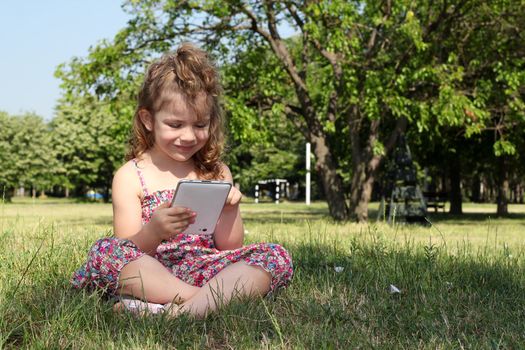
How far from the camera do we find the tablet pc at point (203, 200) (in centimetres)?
365

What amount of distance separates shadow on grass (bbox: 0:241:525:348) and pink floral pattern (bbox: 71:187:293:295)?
Answer: 128 millimetres

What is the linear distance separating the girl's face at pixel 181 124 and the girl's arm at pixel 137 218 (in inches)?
12.8

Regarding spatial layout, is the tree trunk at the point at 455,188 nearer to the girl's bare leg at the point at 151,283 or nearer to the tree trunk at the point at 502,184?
the tree trunk at the point at 502,184

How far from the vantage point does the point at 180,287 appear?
366 cm

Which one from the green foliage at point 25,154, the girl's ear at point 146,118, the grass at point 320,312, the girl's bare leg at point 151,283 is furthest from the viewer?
the green foliage at point 25,154

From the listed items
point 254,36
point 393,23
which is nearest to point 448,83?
point 393,23

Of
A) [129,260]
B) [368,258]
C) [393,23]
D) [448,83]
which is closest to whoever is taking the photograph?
[129,260]

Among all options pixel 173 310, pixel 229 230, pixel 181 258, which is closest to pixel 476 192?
pixel 229 230

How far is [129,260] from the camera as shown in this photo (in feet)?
11.7

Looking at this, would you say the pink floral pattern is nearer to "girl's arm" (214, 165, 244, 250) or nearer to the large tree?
"girl's arm" (214, 165, 244, 250)

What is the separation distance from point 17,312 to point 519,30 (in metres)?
17.0

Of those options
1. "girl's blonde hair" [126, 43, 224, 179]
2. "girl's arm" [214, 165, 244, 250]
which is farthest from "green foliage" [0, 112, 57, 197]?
"girl's arm" [214, 165, 244, 250]

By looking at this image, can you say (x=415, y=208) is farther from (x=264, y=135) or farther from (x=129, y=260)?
(x=129, y=260)

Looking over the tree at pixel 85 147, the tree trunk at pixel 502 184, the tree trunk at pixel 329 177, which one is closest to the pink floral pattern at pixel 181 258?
the tree trunk at pixel 329 177
